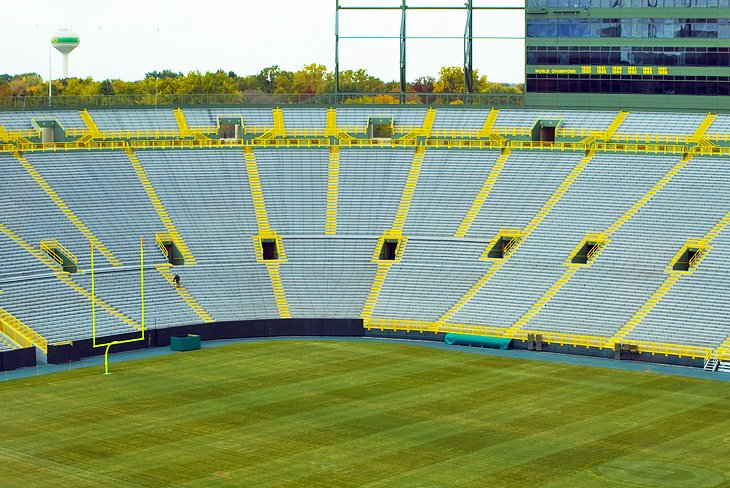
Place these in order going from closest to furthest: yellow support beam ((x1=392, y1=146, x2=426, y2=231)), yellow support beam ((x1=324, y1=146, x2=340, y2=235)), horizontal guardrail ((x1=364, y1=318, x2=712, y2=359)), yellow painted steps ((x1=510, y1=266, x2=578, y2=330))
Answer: horizontal guardrail ((x1=364, y1=318, x2=712, y2=359)) → yellow painted steps ((x1=510, y1=266, x2=578, y2=330)) → yellow support beam ((x1=392, y1=146, x2=426, y2=231)) → yellow support beam ((x1=324, y1=146, x2=340, y2=235))

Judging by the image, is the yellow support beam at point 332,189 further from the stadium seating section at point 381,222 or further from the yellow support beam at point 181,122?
the yellow support beam at point 181,122

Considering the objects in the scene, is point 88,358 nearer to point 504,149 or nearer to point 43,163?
point 43,163

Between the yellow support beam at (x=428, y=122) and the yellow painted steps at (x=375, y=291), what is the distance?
14.3 m

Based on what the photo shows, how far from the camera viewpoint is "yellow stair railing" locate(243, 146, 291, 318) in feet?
217

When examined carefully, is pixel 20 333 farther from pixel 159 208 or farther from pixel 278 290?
pixel 159 208

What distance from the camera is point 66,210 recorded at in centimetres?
6719

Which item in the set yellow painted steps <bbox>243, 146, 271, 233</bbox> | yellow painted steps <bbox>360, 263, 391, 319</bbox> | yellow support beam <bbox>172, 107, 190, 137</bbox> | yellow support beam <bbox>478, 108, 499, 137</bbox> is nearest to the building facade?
yellow support beam <bbox>478, 108, 499, 137</bbox>

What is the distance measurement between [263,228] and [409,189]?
938cm

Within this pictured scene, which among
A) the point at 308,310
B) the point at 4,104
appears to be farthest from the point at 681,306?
the point at 4,104

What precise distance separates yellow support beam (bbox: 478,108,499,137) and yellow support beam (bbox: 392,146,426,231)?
4453 millimetres

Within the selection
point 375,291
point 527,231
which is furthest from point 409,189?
point 375,291

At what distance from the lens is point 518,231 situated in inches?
2660

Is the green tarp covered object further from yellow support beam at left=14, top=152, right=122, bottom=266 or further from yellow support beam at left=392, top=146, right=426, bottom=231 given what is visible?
yellow support beam at left=14, top=152, right=122, bottom=266

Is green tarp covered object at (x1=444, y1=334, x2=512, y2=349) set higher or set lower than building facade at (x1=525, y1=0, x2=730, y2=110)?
lower
